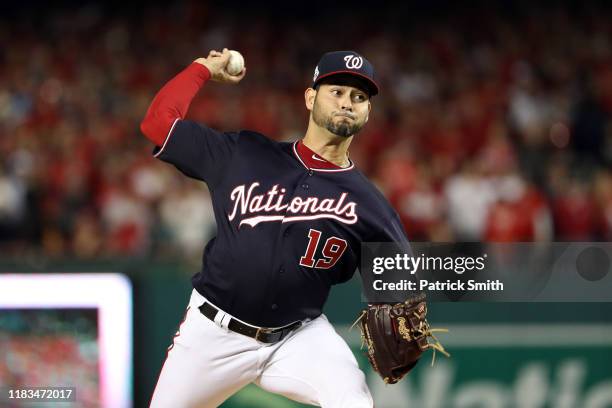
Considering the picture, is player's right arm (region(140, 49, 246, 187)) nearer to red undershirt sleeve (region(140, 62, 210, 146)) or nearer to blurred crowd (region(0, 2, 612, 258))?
red undershirt sleeve (region(140, 62, 210, 146))

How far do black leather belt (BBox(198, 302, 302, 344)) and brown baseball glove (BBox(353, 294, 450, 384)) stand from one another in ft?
1.04

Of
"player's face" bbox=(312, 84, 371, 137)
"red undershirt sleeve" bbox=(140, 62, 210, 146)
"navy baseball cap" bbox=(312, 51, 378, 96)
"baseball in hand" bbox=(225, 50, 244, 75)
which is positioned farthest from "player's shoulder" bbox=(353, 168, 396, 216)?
"red undershirt sleeve" bbox=(140, 62, 210, 146)

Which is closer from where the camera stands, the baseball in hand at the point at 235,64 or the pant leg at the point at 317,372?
the pant leg at the point at 317,372

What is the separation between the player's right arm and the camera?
162 inches

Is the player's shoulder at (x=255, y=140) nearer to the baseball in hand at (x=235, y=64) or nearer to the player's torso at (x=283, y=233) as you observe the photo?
the player's torso at (x=283, y=233)

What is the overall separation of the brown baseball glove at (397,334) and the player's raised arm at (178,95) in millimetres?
1131

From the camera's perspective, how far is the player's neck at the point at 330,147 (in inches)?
167

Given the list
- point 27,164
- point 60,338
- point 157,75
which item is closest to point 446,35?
point 157,75

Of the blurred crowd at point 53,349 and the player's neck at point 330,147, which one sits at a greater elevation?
the player's neck at point 330,147

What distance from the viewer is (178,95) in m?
4.20

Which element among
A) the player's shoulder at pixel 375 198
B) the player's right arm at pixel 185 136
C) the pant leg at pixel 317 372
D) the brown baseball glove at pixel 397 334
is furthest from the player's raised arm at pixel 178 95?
the brown baseball glove at pixel 397 334

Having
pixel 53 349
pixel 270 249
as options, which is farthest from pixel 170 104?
→ pixel 53 349

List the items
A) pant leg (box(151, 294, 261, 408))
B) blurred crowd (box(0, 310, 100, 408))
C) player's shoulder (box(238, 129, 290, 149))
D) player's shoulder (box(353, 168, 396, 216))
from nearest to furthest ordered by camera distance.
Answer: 1. pant leg (box(151, 294, 261, 408))
2. player's shoulder (box(353, 168, 396, 216))
3. player's shoulder (box(238, 129, 290, 149))
4. blurred crowd (box(0, 310, 100, 408))

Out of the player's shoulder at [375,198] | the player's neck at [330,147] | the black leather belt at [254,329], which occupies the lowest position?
the black leather belt at [254,329]
